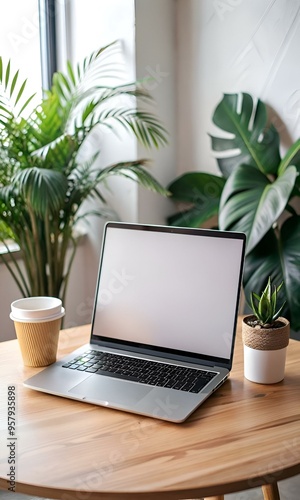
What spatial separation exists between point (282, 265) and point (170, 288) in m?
0.89

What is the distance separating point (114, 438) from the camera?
107 cm

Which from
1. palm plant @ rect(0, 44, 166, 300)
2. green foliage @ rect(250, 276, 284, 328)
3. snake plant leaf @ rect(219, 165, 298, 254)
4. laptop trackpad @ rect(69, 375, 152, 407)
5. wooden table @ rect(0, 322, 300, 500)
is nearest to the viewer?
wooden table @ rect(0, 322, 300, 500)

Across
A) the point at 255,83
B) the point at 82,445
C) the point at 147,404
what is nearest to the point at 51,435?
the point at 82,445

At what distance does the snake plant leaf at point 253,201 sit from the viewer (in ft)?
6.76

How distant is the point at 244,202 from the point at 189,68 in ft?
2.91

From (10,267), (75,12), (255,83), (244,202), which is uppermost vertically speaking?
(75,12)

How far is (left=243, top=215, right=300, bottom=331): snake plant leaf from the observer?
209 centimetres

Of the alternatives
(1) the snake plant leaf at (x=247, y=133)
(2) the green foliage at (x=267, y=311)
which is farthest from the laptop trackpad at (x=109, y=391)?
(1) the snake plant leaf at (x=247, y=133)

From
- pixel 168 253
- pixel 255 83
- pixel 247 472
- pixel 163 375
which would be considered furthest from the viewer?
pixel 255 83

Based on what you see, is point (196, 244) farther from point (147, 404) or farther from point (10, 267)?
point (10, 267)

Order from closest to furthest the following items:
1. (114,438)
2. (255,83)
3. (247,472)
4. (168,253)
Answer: (247,472), (114,438), (168,253), (255,83)

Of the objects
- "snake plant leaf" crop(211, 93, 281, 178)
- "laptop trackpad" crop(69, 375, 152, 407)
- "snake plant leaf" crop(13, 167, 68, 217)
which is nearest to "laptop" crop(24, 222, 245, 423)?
"laptop trackpad" crop(69, 375, 152, 407)

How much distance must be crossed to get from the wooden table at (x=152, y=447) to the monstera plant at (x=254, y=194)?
888mm

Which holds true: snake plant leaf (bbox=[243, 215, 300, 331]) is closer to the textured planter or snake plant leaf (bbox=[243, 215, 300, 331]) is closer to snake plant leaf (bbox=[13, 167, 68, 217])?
snake plant leaf (bbox=[13, 167, 68, 217])
